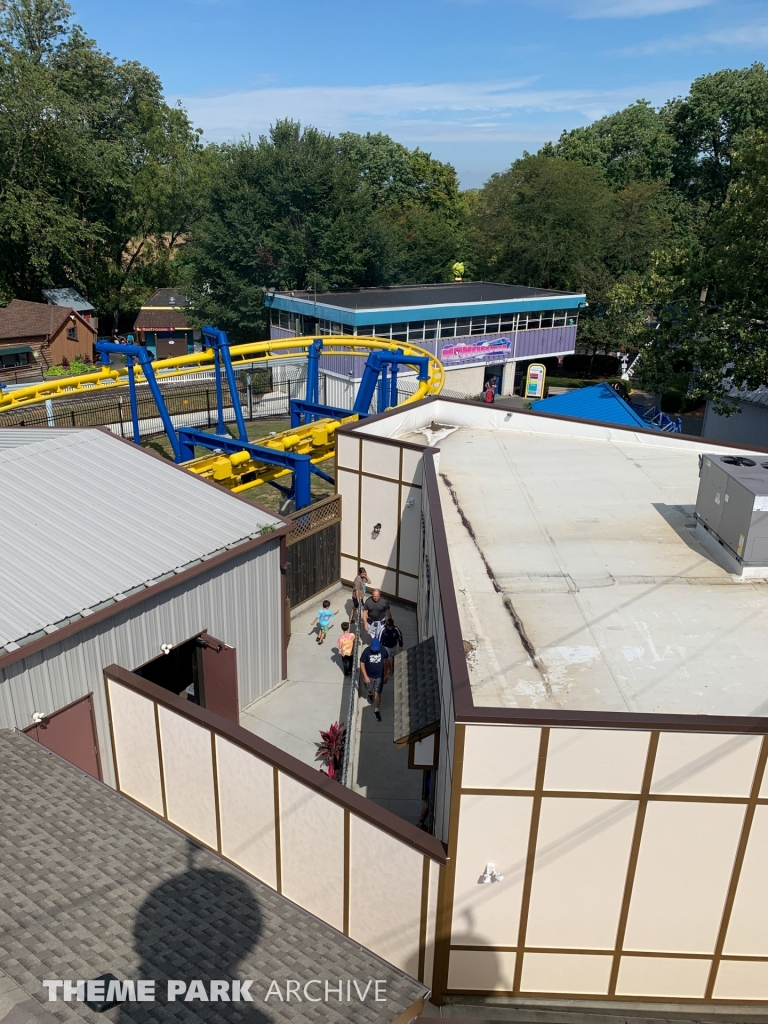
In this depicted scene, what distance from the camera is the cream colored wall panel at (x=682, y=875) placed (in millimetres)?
6375

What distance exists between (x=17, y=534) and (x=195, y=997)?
6.43 m

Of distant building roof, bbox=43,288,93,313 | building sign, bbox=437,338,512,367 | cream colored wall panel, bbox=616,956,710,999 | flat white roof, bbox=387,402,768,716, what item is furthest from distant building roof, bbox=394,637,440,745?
distant building roof, bbox=43,288,93,313

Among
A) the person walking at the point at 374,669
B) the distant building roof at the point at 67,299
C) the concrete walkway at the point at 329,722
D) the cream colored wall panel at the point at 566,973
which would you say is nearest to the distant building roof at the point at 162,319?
the distant building roof at the point at 67,299

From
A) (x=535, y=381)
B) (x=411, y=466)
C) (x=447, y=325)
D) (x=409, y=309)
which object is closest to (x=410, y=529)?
(x=411, y=466)

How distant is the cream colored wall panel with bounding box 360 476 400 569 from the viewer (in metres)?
15.0

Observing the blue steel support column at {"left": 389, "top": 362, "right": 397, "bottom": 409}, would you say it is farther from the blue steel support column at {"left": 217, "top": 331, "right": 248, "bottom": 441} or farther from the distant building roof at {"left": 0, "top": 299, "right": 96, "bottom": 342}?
the distant building roof at {"left": 0, "top": 299, "right": 96, "bottom": 342}

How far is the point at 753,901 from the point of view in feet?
21.8

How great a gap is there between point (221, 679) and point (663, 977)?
694cm

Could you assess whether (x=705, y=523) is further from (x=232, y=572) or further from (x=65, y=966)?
(x=65, y=966)

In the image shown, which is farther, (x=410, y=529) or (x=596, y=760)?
(x=410, y=529)

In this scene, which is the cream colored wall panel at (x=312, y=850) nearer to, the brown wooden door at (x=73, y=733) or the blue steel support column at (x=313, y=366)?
the brown wooden door at (x=73, y=733)

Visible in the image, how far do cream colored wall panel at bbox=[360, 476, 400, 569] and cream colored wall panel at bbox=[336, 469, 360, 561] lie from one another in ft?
0.63

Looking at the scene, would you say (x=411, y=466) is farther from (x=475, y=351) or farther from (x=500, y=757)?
(x=475, y=351)

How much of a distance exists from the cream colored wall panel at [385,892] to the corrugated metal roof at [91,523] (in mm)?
4173
